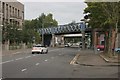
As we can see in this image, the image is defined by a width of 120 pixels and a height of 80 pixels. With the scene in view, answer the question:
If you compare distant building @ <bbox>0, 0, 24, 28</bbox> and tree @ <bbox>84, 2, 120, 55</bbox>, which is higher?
distant building @ <bbox>0, 0, 24, 28</bbox>

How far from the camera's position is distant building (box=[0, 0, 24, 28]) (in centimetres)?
9050

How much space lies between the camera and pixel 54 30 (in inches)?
5487

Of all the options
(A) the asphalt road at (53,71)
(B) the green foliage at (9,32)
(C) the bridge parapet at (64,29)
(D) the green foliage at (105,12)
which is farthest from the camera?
(C) the bridge parapet at (64,29)

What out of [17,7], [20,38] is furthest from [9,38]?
[17,7]

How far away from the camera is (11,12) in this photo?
101 m

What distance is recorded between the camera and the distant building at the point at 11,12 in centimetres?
9050

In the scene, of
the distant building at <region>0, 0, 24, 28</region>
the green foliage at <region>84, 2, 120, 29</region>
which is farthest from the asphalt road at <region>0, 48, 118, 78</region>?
the distant building at <region>0, 0, 24, 28</region>

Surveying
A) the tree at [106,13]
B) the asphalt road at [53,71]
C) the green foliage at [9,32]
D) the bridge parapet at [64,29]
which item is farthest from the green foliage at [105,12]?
the bridge parapet at [64,29]

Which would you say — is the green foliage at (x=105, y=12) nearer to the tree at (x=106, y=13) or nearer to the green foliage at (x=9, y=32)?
the tree at (x=106, y=13)

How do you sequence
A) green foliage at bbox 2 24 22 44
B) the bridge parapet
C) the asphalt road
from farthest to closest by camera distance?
the bridge parapet < green foliage at bbox 2 24 22 44 < the asphalt road

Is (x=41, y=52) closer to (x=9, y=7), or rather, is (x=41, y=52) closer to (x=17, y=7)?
(x=9, y=7)

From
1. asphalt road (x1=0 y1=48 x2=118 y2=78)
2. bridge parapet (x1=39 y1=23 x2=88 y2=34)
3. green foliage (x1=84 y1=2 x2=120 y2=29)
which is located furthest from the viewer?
bridge parapet (x1=39 y1=23 x2=88 y2=34)

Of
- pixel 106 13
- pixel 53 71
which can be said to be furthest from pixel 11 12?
pixel 53 71

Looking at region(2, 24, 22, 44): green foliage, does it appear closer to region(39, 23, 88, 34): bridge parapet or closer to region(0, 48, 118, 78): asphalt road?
region(39, 23, 88, 34): bridge parapet
